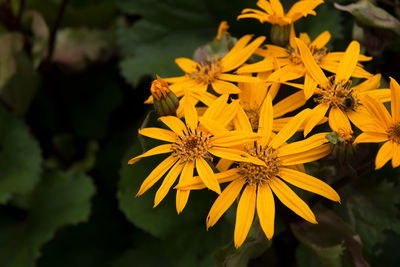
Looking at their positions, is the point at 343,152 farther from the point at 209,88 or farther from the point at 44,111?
the point at 44,111

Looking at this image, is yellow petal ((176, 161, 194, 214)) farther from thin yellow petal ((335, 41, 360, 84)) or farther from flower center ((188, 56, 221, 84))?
thin yellow petal ((335, 41, 360, 84))

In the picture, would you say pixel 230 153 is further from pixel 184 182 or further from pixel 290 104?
pixel 290 104

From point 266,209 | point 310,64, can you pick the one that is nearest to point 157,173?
point 266,209

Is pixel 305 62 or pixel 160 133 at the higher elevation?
pixel 305 62

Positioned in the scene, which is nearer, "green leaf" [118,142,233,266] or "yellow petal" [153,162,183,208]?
"yellow petal" [153,162,183,208]

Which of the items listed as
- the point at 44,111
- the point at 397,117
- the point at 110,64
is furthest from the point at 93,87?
the point at 397,117

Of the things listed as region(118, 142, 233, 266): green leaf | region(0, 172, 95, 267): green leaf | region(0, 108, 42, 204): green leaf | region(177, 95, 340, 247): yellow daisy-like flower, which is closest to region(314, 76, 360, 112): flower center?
region(177, 95, 340, 247): yellow daisy-like flower

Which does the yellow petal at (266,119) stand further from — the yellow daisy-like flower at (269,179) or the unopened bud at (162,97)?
the unopened bud at (162,97)
